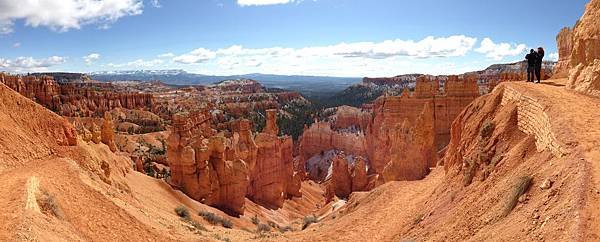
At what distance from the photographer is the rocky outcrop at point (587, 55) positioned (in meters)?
12.4

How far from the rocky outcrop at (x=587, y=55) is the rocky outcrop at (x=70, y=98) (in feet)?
264

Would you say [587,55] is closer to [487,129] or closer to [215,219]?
[487,129]

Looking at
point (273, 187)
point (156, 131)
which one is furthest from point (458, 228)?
point (156, 131)

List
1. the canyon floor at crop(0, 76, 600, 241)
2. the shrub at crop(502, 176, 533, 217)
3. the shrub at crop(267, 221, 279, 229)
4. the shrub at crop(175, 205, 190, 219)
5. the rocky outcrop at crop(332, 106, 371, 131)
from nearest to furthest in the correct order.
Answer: the canyon floor at crop(0, 76, 600, 241), the shrub at crop(502, 176, 533, 217), the shrub at crop(175, 205, 190, 219), the shrub at crop(267, 221, 279, 229), the rocky outcrop at crop(332, 106, 371, 131)

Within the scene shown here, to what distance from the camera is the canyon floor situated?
7898mm

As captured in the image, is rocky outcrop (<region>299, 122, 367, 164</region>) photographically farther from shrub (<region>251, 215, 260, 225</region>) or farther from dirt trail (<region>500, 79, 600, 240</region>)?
dirt trail (<region>500, 79, 600, 240</region>)

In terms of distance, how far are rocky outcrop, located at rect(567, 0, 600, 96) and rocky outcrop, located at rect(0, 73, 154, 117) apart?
80362 millimetres

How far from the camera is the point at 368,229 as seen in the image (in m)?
17.3

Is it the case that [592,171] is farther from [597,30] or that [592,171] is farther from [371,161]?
[371,161]

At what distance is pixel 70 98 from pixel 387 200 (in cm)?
8265

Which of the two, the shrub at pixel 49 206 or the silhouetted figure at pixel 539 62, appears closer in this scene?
the shrub at pixel 49 206

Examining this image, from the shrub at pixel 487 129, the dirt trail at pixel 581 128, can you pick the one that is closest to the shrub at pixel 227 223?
the shrub at pixel 487 129

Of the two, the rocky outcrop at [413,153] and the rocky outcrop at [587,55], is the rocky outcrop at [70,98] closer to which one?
the rocky outcrop at [413,153]

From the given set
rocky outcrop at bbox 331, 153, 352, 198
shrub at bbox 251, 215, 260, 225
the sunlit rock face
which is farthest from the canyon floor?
rocky outcrop at bbox 331, 153, 352, 198
